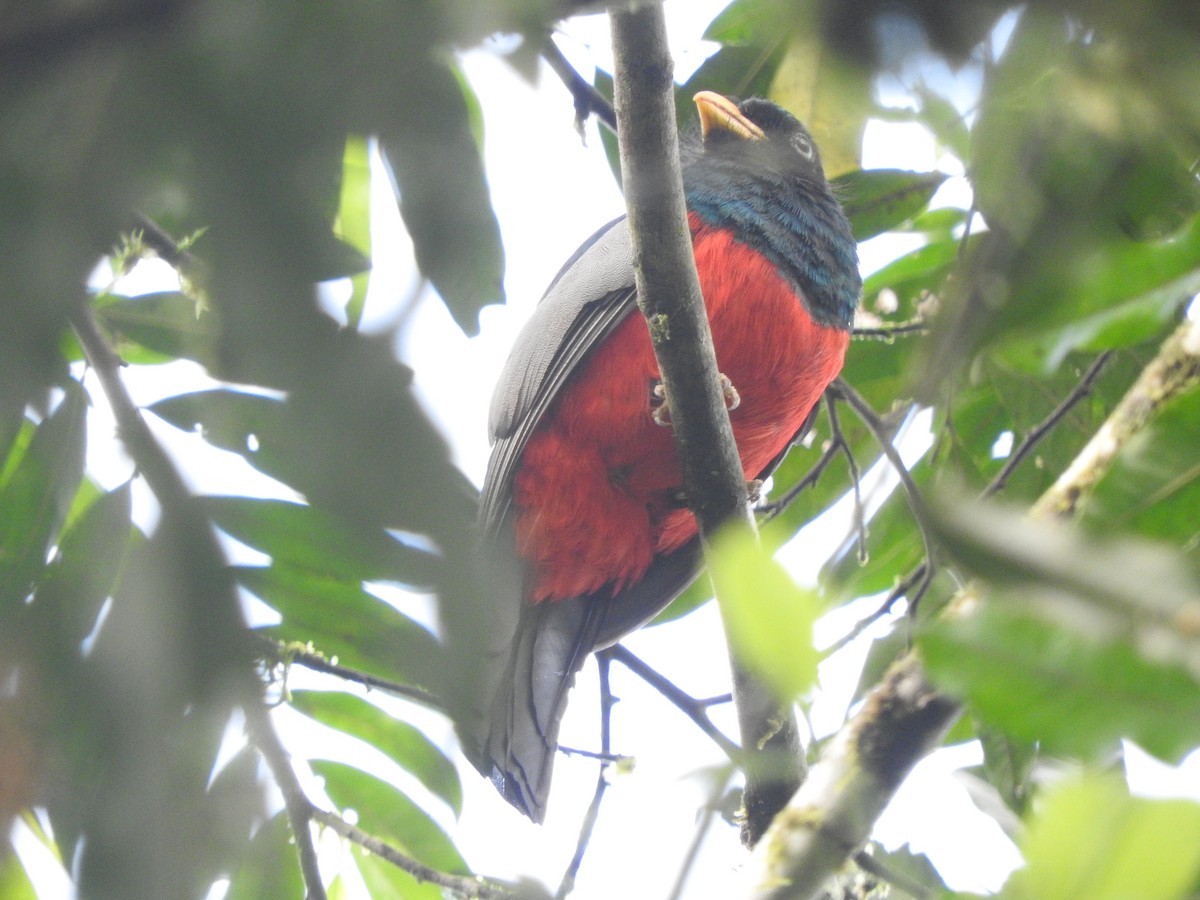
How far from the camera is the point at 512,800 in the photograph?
3.11 meters

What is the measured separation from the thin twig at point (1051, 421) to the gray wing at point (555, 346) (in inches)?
41.5

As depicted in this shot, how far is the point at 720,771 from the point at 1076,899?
23 cm

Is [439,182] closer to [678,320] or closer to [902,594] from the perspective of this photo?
[678,320]

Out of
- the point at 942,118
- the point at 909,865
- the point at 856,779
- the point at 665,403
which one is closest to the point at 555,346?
the point at 665,403

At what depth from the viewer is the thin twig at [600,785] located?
97.9 inches

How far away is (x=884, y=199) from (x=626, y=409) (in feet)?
3.06

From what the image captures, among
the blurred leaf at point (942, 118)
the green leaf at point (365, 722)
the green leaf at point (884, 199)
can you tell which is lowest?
the blurred leaf at point (942, 118)

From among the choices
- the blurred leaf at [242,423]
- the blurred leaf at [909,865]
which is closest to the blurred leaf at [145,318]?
the blurred leaf at [242,423]

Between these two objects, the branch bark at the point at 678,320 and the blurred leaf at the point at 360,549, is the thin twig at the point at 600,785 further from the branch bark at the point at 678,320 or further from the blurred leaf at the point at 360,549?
the blurred leaf at the point at 360,549

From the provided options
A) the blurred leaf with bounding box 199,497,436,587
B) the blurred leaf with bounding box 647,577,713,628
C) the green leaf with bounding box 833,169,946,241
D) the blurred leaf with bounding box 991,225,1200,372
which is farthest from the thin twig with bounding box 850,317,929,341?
the blurred leaf with bounding box 199,497,436,587

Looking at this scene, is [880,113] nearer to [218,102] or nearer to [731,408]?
[218,102]

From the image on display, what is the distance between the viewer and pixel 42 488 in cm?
98

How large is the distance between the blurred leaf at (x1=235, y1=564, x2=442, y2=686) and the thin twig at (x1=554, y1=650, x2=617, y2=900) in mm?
993

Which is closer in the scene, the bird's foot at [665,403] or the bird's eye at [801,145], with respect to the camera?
the bird's foot at [665,403]
